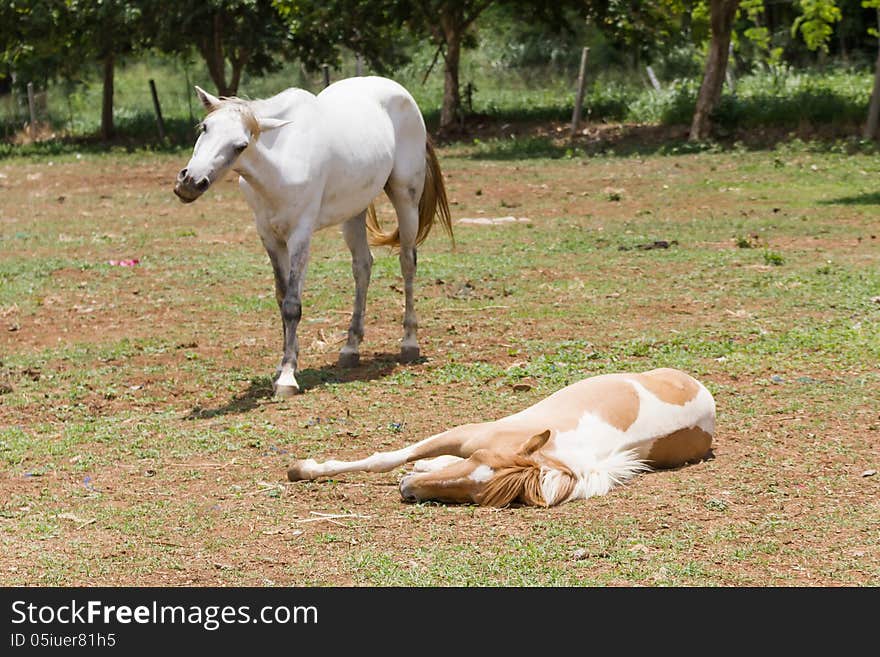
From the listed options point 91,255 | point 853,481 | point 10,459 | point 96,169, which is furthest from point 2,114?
point 853,481

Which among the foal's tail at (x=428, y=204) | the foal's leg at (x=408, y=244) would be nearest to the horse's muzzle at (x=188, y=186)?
the foal's leg at (x=408, y=244)

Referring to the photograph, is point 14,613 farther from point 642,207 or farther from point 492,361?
point 642,207

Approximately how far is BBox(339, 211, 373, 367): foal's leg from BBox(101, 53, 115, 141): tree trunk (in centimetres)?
2161

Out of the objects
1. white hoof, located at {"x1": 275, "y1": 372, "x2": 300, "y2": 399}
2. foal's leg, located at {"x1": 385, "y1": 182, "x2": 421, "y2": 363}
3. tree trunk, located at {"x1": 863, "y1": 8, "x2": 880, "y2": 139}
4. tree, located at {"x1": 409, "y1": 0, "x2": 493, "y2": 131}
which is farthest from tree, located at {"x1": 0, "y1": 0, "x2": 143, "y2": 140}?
white hoof, located at {"x1": 275, "y1": 372, "x2": 300, "y2": 399}

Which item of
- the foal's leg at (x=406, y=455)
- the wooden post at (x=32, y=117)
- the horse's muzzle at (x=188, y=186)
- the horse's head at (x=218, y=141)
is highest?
the horse's head at (x=218, y=141)

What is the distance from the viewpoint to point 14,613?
4.01 meters

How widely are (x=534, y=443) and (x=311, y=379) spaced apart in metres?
3.25

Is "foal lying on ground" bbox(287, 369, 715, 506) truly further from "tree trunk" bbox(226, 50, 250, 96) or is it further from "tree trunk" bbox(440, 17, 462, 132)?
"tree trunk" bbox(226, 50, 250, 96)

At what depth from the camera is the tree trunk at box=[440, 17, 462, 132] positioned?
26812mm

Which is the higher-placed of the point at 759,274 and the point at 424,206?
the point at 424,206

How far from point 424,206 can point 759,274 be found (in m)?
3.51

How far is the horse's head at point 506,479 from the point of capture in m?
5.15

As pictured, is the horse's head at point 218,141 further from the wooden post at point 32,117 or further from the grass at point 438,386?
the wooden post at point 32,117

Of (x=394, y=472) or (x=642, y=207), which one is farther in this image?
(x=642, y=207)
